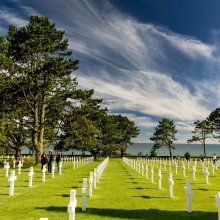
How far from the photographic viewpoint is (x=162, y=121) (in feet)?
366

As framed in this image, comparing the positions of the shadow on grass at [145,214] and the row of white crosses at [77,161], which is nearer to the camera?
the shadow on grass at [145,214]

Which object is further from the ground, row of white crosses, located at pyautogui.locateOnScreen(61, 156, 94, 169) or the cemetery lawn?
row of white crosses, located at pyautogui.locateOnScreen(61, 156, 94, 169)

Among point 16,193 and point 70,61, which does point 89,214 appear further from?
point 70,61

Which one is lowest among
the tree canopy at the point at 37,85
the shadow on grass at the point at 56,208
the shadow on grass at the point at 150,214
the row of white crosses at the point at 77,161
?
the shadow on grass at the point at 150,214

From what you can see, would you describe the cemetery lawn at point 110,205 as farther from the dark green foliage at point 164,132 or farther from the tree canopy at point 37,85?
the dark green foliage at point 164,132

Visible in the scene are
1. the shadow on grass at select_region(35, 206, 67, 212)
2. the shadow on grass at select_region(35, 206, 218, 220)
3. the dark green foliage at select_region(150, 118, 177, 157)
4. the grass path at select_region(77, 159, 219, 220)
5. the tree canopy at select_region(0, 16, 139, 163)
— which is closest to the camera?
the shadow on grass at select_region(35, 206, 218, 220)

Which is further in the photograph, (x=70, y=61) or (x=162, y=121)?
(x=162, y=121)

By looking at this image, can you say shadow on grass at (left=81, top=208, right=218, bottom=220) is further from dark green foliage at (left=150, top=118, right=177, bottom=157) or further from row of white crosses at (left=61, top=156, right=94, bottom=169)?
dark green foliage at (left=150, top=118, right=177, bottom=157)

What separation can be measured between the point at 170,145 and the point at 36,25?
247 feet

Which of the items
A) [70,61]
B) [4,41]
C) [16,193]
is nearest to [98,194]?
[16,193]

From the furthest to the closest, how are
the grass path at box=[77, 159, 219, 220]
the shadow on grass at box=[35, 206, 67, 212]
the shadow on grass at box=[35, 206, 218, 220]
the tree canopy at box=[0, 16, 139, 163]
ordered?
1. the tree canopy at box=[0, 16, 139, 163]
2. the shadow on grass at box=[35, 206, 67, 212]
3. the grass path at box=[77, 159, 219, 220]
4. the shadow on grass at box=[35, 206, 218, 220]

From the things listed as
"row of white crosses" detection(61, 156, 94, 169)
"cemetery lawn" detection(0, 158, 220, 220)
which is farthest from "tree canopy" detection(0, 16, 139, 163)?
"cemetery lawn" detection(0, 158, 220, 220)

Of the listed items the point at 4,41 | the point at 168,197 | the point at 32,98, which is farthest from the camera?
the point at 32,98

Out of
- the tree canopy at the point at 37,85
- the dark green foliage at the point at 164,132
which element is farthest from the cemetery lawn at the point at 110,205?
the dark green foliage at the point at 164,132
